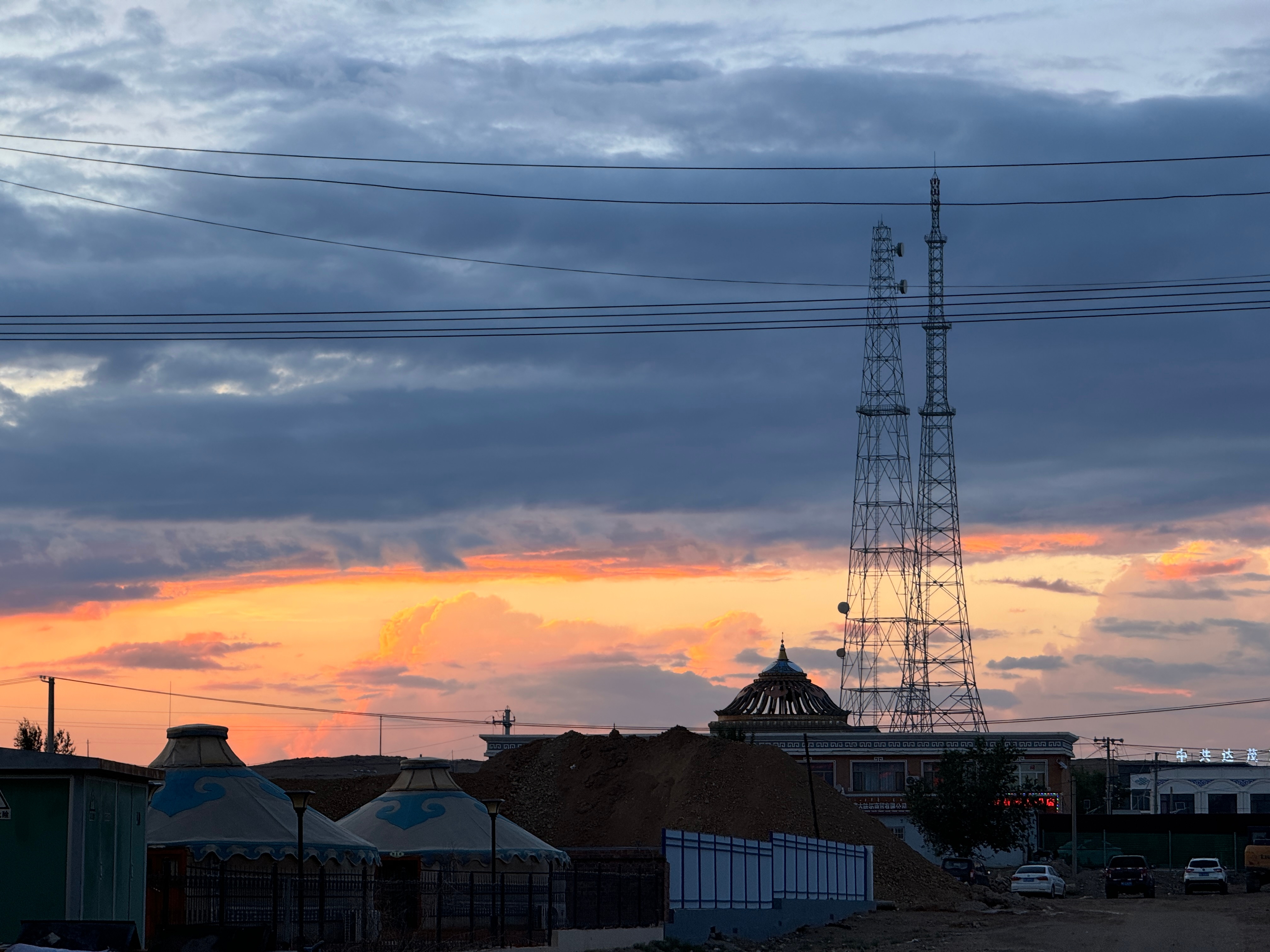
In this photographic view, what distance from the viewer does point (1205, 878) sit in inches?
2510

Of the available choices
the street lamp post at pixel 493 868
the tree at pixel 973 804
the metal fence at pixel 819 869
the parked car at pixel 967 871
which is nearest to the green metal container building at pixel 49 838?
the street lamp post at pixel 493 868

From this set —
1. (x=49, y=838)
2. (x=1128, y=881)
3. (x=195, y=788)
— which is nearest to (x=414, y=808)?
(x=195, y=788)

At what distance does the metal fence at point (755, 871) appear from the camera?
40031 millimetres

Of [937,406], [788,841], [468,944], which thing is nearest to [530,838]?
[788,841]

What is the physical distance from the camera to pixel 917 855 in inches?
2751

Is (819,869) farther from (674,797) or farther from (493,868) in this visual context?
(493,868)

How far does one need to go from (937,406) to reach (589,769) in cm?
3068

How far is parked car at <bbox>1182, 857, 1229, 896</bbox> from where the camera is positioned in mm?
63781

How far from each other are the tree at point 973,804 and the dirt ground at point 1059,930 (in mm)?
19279

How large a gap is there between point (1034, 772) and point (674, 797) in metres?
30.6

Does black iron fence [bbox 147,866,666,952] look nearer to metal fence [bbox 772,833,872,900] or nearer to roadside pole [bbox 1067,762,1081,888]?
metal fence [bbox 772,833,872,900]

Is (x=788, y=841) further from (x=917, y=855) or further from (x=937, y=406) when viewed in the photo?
(x=937, y=406)

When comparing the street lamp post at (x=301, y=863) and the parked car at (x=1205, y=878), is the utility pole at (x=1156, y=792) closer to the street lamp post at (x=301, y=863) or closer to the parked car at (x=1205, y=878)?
the parked car at (x=1205, y=878)

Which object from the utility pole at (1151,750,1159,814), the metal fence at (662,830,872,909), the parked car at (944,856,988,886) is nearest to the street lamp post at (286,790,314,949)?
the metal fence at (662,830,872,909)
